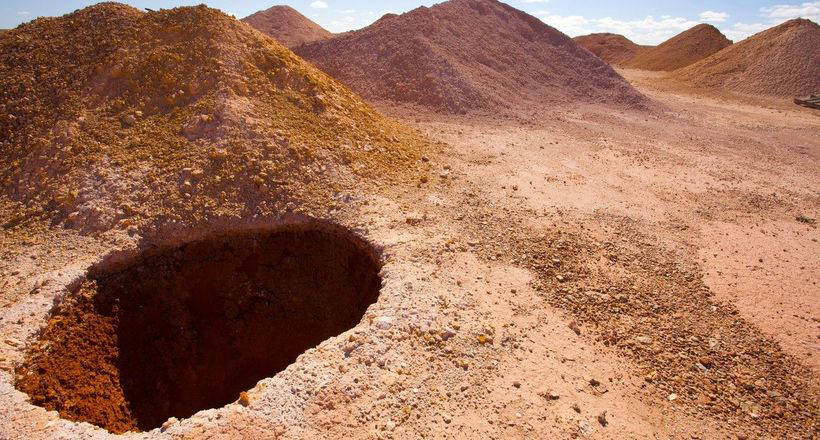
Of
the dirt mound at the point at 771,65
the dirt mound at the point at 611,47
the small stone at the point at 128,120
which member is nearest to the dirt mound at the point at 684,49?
the dirt mound at the point at 611,47

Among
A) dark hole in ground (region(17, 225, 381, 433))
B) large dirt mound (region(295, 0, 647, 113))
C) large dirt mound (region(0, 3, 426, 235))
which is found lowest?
dark hole in ground (region(17, 225, 381, 433))

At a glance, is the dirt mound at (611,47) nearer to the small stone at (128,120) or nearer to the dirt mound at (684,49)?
the dirt mound at (684,49)

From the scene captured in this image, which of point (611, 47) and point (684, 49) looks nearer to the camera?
point (684, 49)

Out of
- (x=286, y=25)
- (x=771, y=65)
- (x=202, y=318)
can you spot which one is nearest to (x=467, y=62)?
(x=202, y=318)

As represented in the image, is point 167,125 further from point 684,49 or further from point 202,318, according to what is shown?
point 684,49

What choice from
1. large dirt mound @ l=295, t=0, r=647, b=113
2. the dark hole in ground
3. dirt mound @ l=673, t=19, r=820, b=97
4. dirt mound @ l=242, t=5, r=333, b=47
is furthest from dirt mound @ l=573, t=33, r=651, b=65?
the dark hole in ground

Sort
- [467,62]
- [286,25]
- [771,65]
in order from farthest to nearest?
[286,25] → [771,65] → [467,62]

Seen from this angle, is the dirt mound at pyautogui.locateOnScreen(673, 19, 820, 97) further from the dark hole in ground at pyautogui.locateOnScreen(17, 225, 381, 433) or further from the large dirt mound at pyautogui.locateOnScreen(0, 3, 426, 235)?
the dark hole in ground at pyautogui.locateOnScreen(17, 225, 381, 433)

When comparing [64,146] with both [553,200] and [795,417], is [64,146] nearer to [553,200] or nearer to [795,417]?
[553,200]
